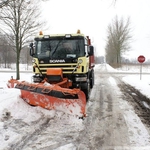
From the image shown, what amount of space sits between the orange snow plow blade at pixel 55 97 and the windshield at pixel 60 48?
5.48 ft

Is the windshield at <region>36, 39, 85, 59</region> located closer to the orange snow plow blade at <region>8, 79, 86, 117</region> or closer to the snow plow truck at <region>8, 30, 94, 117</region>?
the snow plow truck at <region>8, 30, 94, 117</region>

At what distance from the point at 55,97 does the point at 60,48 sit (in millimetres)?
2530

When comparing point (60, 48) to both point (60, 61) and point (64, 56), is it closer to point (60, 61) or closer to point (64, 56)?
point (64, 56)

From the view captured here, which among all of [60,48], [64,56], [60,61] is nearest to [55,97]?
[60,61]

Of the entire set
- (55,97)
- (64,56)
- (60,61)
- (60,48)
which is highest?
(60,48)

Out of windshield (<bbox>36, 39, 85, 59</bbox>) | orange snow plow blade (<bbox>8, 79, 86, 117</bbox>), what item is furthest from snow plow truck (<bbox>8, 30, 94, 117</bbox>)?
orange snow plow blade (<bbox>8, 79, 86, 117</bbox>)

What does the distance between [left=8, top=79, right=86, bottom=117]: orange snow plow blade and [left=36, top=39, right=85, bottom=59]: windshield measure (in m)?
1.67

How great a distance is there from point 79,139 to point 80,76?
354cm

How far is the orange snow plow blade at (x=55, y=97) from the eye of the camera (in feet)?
18.3

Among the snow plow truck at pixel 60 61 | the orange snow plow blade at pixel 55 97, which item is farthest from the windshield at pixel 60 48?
the orange snow plow blade at pixel 55 97

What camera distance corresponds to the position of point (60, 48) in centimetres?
784

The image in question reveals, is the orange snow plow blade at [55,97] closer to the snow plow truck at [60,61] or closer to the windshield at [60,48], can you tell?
the snow plow truck at [60,61]

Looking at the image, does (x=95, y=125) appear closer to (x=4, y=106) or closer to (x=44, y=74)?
(x=4, y=106)

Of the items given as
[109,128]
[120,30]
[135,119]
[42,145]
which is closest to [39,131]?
[42,145]
